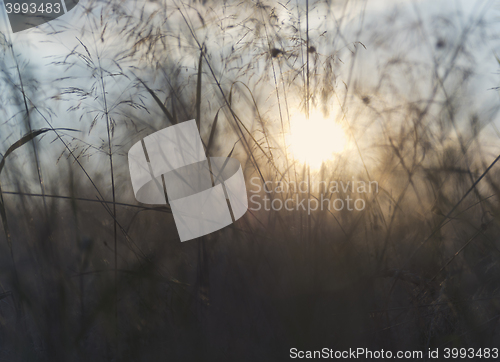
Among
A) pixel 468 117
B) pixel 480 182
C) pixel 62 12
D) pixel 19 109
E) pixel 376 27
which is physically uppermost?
pixel 62 12

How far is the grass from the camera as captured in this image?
799 millimetres

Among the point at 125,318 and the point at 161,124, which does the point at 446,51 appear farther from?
the point at 125,318

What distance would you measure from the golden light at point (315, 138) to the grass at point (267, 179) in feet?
0.07

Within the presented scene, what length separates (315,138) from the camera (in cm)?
81

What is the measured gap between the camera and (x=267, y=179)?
81 cm

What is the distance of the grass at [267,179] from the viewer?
799mm

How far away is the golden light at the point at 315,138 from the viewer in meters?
0.80

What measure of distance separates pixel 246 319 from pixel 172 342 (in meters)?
0.25

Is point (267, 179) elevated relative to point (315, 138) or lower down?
lower down

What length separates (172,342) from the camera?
0.85 m

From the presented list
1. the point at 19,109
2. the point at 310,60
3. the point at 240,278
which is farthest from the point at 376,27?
the point at 19,109

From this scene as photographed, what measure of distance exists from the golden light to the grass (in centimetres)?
2

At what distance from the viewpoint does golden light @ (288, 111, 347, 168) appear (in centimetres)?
80

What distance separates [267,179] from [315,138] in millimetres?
188
